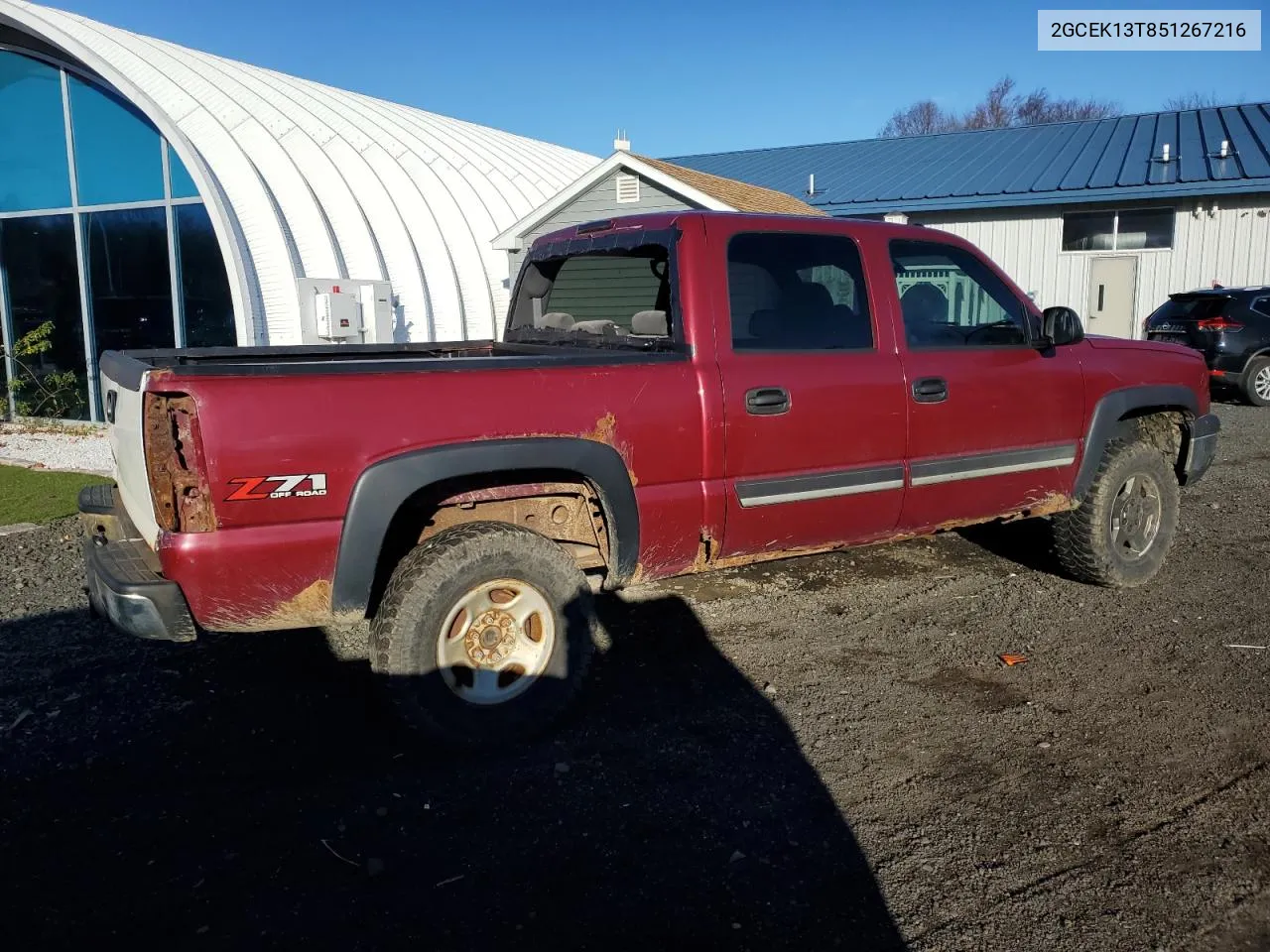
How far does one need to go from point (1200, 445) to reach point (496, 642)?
457 cm

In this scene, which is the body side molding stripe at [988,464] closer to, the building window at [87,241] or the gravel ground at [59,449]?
the gravel ground at [59,449]

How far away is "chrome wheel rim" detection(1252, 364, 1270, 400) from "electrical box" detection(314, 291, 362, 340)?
1214 cm

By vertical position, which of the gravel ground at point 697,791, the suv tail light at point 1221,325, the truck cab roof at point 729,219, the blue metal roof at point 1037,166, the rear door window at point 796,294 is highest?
the blue metal roof at point 1037,166

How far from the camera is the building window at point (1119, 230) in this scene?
17.9 meters

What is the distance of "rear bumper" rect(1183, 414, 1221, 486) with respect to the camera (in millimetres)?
6164

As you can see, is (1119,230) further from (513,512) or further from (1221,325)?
(513,512)

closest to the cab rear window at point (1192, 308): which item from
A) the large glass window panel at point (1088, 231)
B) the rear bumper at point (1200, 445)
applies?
the large glass window panel at point (1088, 231)

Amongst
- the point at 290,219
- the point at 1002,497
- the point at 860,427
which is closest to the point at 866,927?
the point at 860,427

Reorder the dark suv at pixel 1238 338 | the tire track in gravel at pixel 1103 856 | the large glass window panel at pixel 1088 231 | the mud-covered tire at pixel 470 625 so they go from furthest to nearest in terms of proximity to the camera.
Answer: the large glass window panel at pixel 1088 231 → the dark suv at pixel 1238 338 → the mud-covered tire at pixel 470 625 → the tire track in gravel at pixel 1103 856

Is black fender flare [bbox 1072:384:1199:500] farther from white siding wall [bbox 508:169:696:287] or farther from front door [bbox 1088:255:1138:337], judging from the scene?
front door [bbox 1088:255:1138:337]

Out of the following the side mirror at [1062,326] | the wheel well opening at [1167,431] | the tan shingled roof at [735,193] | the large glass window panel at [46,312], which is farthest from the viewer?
the tan shingled roof at [735,193]

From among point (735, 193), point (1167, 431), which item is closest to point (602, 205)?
point (735, 193)

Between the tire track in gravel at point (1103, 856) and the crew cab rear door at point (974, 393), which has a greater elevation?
the crew cab rear door at point (974, 393)

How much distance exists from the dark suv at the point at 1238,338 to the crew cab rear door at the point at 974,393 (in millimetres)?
10569
